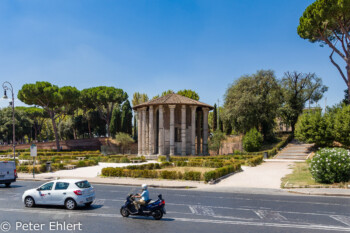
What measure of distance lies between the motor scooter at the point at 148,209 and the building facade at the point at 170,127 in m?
39.5

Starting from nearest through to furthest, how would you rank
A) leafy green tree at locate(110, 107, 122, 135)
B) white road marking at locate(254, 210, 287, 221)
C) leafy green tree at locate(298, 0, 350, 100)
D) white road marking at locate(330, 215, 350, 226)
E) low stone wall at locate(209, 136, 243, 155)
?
white road marking at locate(330, 215, 350, 226) < white road marking at locate(254, 210, 287, 221) < leafy green tree at locate(298, 0, 350, 100) < low stone wall at locate(209, 136, 243, 155) < leafy green tree at locate(110, 107, 122, 135)

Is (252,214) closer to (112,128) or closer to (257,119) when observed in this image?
(257,119)

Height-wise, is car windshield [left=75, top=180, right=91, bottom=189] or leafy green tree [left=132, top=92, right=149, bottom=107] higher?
leafy green tree [left=132, top=92, right=149, bottom=107]

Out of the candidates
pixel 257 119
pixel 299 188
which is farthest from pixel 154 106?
pixel 299 188

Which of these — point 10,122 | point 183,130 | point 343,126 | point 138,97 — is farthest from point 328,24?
point 10,122

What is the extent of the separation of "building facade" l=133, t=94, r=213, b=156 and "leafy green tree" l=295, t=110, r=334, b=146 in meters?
16.9

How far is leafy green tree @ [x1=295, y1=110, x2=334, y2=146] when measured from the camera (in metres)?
44.3

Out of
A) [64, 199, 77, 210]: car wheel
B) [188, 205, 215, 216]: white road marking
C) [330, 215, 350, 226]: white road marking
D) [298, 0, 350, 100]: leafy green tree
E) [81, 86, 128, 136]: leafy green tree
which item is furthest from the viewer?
[81, 86, 128, 136]: leafy green tree

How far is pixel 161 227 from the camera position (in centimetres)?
1067

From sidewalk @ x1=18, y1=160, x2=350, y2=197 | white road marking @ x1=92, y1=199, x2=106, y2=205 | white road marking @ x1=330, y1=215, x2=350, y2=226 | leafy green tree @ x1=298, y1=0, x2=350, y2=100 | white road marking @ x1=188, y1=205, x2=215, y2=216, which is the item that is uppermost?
leafy green tree @ x1=298, y1=0, x2=350, y2=100

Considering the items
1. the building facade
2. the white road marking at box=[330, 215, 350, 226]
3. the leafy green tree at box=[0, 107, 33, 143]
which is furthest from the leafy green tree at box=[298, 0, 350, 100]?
the leafy green tree at box=[0, 107, 33, 143]

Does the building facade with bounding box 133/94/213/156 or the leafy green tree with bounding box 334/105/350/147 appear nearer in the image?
the leafy green tree with bounding box 334/105/350/147

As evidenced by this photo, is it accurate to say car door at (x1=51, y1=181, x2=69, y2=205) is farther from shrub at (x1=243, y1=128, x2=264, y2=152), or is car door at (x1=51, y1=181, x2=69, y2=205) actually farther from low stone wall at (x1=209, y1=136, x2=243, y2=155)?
low stone wall at (x1=209, y1=136, x2=243, y2=155)

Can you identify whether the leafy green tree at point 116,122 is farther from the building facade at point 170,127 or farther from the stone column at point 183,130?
the stone column at point 183,130
